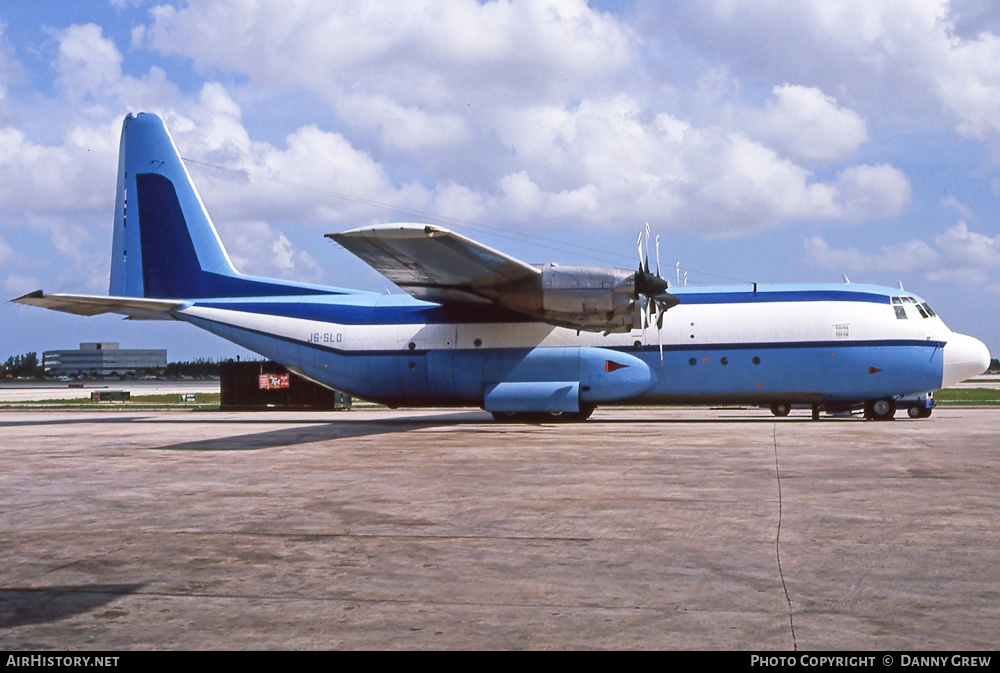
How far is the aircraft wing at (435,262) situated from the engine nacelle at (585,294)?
437 millimetres

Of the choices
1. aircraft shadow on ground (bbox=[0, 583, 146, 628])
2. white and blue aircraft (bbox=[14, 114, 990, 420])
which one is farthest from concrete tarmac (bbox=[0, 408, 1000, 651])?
white and blue aircraft (bbox=[14, 114, 990, 420])

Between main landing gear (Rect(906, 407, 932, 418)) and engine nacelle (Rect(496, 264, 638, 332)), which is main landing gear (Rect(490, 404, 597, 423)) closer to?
engine nacelle (Rect(496, 264, 638, 332))

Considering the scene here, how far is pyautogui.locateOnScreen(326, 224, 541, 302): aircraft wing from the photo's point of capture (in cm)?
1803

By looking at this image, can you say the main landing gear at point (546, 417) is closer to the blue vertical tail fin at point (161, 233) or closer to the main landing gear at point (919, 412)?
the blue vertical tail fin at point (161, 233)

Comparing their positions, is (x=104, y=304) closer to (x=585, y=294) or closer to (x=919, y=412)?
(x=585, y=294)

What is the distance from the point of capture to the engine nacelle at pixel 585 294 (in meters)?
21.7

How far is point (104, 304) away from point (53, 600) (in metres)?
21.9

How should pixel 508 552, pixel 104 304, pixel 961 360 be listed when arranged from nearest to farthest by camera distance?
pixel 508 552
pixel 961 360
pixel 104 304

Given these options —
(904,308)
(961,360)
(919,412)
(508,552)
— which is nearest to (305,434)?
(508,552)

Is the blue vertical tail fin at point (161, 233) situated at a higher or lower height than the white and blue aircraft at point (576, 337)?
higher

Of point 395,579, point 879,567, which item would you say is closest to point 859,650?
point 879,567

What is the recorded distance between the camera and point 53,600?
19.2ft

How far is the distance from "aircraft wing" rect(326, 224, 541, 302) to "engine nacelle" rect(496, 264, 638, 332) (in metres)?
0.44

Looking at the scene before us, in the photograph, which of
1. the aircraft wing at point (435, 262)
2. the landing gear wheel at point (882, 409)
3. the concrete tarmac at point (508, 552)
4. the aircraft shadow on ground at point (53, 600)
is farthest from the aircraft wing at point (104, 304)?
the landing gear wheel at point (882, 409)
